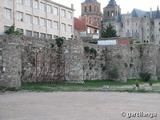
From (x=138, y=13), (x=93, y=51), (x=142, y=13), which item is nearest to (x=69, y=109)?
(x=93, y=51)

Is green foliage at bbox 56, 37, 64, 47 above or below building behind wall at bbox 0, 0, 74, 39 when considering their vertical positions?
below

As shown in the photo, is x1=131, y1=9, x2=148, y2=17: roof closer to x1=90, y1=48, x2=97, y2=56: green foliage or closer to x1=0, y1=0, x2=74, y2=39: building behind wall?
x1=0, y1=0, x2=74, y2=39: building behind wall

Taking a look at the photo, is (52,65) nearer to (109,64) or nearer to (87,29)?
(109,64)

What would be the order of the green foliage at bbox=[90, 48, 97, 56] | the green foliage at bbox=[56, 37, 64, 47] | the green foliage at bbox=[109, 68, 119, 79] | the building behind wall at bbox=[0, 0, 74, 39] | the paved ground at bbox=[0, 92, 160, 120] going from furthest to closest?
the building behind wall at bbox=[0, 0, 74, 39], the green foliage at bbox=[109, 68, 119, 79], the green foliage at bbox=[90, 48, 97, 56], the green foliage at bbox=[56, 37, 64, 47], the paved ground at bbox=[0, 92, 160, 120]

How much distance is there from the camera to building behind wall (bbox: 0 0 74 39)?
249 ft

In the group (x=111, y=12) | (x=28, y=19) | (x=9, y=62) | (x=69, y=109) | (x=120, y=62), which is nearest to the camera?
(x=69, y=109)

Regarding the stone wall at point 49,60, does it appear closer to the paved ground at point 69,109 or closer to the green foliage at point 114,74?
the green foliage at point 114,74

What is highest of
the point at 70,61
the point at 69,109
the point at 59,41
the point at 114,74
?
the point at 59,41

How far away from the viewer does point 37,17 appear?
86688 millimetres

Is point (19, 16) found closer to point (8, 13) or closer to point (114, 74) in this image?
point (8, 13)

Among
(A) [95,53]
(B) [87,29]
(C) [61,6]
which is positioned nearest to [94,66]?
(A) [95,53]

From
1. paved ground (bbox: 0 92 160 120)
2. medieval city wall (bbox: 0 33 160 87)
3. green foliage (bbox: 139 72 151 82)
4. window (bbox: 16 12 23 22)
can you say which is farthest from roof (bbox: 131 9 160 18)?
paved ground (bbox: 0 92 160 120)

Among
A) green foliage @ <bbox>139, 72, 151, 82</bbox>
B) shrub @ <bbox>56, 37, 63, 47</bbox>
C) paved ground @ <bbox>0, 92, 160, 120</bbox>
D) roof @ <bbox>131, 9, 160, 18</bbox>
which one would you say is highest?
roof @ <bbox>131, 9, 160, 18</bbox>

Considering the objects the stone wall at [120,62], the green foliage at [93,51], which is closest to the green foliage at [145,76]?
the stone wall at [120,62]
